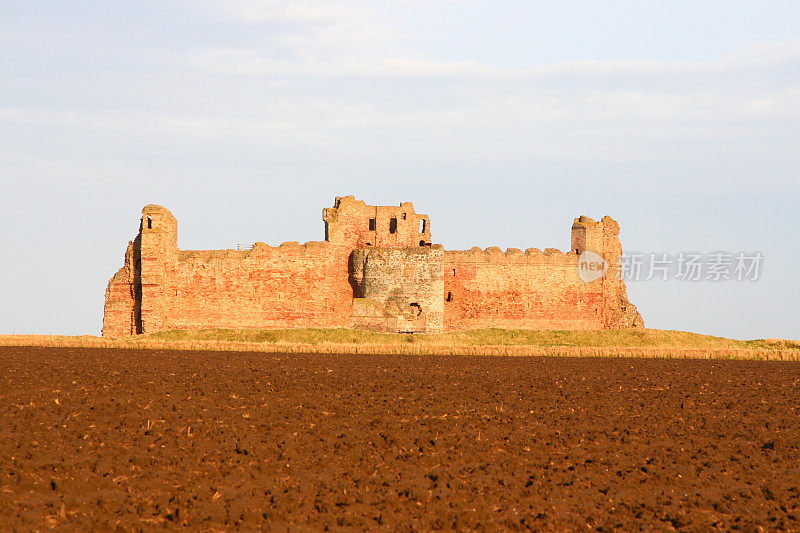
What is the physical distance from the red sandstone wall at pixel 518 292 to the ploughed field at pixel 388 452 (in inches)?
710

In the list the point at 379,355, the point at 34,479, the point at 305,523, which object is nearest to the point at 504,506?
the point at 305,523

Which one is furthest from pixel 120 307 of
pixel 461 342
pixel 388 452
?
pixel 388 452

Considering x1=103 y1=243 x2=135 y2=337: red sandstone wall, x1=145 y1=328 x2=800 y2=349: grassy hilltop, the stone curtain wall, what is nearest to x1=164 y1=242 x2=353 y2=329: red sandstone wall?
x1=145 y1=328 x2=800 y2=349: grassy hilltop

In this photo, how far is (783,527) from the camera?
30.4 ft

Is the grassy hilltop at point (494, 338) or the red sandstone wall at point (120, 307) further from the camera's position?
the red sandstone wall at point (120, 307)

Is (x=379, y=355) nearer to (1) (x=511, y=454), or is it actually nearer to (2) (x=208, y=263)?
(2) (x=208, y=263)

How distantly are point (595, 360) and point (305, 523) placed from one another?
868 inches

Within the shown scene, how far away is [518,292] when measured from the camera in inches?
1583

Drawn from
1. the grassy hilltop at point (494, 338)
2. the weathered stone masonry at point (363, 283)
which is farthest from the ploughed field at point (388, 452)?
the weathered stone masonry at point (363, 283)

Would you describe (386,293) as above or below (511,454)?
above

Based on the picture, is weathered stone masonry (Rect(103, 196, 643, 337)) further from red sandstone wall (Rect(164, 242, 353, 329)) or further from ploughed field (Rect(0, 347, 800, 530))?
ploughed field (Rect(0, 347, 800, 530))

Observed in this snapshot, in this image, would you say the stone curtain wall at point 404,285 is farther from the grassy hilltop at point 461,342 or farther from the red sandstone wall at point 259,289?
the grassy hilltop at point 461,342

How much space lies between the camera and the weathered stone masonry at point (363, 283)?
37219 millimetres

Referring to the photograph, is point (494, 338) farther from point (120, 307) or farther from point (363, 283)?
point (120, 307)
